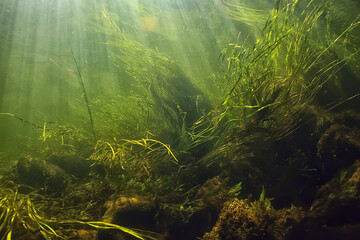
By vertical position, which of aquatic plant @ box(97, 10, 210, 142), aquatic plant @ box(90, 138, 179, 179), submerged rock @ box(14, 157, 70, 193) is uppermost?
aquatic plant @ box(97, 10, 210, 142)

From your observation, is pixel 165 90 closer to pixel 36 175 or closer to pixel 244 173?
pixel 244 173

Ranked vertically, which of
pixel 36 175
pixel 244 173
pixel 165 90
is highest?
pixel 165 90

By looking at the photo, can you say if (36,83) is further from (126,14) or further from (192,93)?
(192,93)

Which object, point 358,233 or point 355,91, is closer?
point 358,233

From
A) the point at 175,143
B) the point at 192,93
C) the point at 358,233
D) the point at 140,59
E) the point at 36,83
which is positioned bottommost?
the point at 36,83

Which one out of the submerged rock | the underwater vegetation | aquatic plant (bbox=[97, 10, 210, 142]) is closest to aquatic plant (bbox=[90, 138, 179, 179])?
the underwater vegetation

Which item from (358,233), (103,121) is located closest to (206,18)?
(103,121)

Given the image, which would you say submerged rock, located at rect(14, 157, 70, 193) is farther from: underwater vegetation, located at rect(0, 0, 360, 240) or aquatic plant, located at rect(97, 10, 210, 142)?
aquatic plant, located at rect(97, 10, 210, 142)

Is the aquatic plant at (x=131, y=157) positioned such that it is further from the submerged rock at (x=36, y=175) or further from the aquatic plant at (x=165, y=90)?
the submerged rock at (x=36, y=175)

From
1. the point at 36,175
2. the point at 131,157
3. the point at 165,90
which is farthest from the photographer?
the point at 165,90

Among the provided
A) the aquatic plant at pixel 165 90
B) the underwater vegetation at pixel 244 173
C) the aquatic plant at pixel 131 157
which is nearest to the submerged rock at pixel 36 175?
the underwater vegetation at pixel 244 173

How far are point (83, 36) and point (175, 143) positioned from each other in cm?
1116

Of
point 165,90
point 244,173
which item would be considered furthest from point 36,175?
point 244,173

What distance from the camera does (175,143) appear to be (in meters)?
2.52
